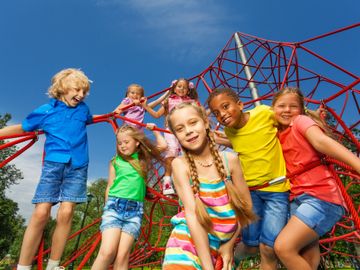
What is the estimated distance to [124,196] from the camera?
2.61m

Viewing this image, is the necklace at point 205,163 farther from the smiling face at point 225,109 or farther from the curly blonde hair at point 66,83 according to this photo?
the curly blonde hair at point 66,83

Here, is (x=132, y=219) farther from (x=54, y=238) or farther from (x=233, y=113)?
(x=233, y=113)

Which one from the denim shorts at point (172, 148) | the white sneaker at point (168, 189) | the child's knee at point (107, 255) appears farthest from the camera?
the denim shorts at point (172, 148)

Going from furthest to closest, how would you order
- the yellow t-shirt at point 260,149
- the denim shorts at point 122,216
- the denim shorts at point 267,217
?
1. the denim shorts at point 122,216
2. the yellow t-shirt at point 260,149
3. the denim shorts at point 267,217

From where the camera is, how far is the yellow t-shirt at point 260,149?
6.84ft

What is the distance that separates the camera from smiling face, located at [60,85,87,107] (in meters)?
2.65

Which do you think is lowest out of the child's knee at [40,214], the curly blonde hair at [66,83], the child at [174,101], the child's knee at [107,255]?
the child's knee at [107,255]

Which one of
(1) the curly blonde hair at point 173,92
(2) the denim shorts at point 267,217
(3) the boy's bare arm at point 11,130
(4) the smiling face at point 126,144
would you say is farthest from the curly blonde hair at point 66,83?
(1) the curly blonde hair at point 173,92

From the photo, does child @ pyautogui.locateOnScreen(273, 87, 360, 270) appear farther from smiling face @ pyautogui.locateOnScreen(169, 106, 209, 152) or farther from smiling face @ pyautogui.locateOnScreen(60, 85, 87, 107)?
smiling face @ pyautogui.locateOnScreen(60, 85, 87, 107)

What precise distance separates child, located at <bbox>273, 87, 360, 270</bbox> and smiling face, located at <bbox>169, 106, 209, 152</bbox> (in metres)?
0.70

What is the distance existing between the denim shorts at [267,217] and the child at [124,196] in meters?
0.91

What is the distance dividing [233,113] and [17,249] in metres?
42.3

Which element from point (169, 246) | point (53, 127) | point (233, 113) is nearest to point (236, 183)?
point (169, 246)

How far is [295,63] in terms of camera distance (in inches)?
219
